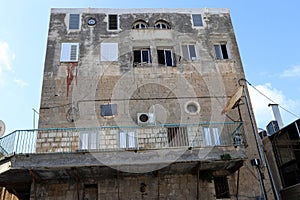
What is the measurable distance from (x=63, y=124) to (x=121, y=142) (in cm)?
299

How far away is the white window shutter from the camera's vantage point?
1631cm

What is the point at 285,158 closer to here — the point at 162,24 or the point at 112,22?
the point at 162,24

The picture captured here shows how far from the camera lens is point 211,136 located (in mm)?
13977

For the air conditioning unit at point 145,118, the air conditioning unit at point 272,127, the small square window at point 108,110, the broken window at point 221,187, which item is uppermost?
the small square window at point 108,110

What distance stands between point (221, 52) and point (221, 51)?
7 cm

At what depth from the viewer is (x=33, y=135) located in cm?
1235

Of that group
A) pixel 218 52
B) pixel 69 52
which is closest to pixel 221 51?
pixel 218 52

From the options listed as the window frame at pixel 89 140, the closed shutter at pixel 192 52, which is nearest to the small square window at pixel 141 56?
the closed shutter at pixel 192 52

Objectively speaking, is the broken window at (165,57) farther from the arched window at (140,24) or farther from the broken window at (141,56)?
the arched window at (140,24)

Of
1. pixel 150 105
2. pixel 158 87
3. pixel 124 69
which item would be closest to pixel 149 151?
pixel 150 105

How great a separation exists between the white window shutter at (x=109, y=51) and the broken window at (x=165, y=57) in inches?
92.3

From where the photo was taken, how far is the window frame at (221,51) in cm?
1694

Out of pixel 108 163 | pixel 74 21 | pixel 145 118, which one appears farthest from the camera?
pixel 74 21

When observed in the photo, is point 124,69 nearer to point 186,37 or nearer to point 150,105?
point 150,105
